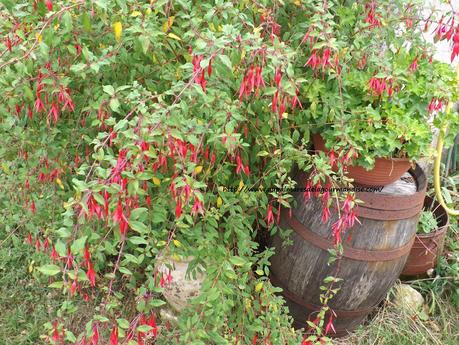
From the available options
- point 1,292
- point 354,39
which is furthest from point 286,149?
point 1,292

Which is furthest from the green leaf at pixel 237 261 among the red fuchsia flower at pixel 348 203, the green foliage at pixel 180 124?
the red fuchsia flower at pixel 348 203

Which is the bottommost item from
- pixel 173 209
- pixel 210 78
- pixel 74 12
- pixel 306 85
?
pixel 173 209

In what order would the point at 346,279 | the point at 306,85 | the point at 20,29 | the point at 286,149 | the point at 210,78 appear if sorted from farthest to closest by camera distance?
the point at 346,279
the point at 306,85
the point at 286,149
the point at 20,29
the point at 210,78

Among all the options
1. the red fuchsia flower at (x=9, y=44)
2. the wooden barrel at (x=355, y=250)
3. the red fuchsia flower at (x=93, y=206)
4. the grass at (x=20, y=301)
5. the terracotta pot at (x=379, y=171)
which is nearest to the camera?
the red fuchsia flower at (x=93, y=206)

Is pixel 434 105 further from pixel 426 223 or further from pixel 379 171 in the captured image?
pixel 426 223

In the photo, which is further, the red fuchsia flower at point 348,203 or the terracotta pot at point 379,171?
the terracotta pot at point 379,171

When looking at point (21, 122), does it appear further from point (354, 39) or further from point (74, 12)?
point (354, 39)

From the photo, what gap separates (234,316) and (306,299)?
1.64 ft

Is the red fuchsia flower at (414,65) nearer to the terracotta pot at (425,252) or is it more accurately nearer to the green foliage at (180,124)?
the green foliage at (180,124)

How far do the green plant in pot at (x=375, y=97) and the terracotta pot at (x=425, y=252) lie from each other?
0.91 meters

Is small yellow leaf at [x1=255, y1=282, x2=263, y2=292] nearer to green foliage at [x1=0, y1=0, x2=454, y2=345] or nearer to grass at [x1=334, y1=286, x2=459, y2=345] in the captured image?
green foliage at [x1=0, y1=0, x2=454, y2=345]

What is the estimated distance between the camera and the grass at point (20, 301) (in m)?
2.39

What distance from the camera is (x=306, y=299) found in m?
2.27

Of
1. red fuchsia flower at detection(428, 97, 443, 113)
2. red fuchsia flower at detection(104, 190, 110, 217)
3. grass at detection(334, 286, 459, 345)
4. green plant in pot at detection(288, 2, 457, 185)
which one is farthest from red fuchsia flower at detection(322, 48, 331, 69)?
grass at detection(334, 286, 459, 345)
